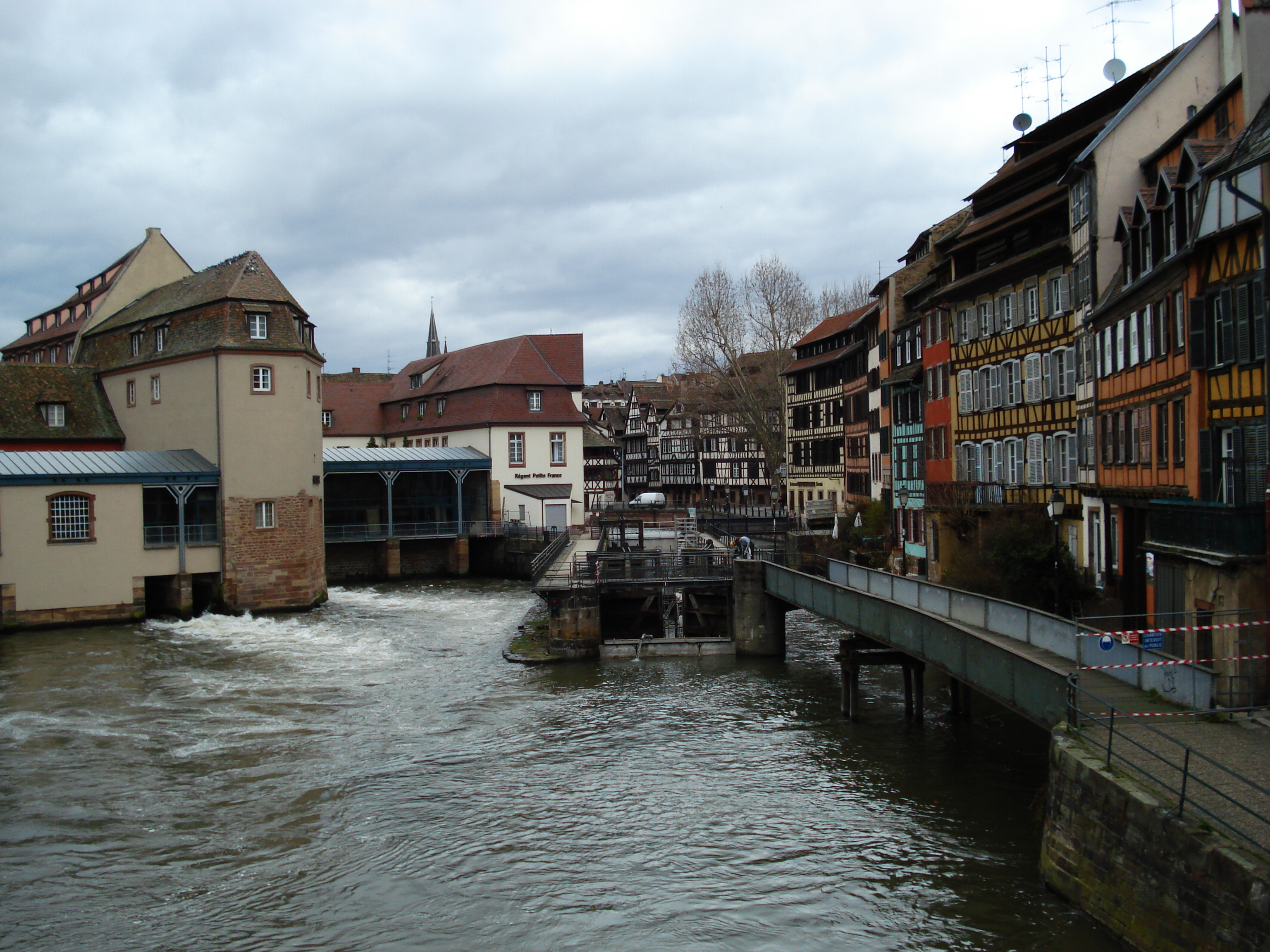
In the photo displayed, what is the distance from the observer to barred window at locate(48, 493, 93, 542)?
101 feet

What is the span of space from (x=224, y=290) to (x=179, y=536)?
8.67 meters

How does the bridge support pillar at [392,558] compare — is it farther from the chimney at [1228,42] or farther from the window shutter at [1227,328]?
the window shutter at [1227,328]

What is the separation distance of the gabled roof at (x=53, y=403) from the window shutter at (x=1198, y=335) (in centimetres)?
3520

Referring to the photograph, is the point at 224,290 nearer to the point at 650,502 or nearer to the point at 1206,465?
the point at 1206,465

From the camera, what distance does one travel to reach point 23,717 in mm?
20109

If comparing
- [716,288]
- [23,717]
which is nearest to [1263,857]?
[23,717]

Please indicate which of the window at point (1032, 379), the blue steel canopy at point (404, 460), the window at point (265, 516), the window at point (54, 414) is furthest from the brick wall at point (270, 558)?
the window at point (1032, 379)

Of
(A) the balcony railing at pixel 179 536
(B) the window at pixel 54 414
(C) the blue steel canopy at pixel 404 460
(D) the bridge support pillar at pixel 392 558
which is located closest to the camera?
(A) the balcony railing at pixel 179 536

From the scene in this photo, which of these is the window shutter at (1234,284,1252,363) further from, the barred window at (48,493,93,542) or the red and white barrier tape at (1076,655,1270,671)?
the barred window at (48,493,93,542)

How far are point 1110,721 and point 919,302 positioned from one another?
27.4 metres

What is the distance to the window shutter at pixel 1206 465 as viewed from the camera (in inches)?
623

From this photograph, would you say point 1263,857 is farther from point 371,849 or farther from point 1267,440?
point 371,849

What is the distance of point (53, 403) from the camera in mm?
37656

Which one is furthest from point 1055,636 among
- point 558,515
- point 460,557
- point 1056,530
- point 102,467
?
point 558,515
